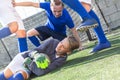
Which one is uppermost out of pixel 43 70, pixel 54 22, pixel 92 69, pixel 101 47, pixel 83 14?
pixel 83 14

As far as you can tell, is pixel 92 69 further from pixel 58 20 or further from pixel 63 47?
pixel 58 20

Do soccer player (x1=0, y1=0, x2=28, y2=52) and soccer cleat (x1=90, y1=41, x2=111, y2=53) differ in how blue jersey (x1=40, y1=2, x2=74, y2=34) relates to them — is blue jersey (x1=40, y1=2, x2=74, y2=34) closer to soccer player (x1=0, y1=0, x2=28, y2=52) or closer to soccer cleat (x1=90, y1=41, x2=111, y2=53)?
soccer player (x1=0, y1=0, x2=28, y2=52)

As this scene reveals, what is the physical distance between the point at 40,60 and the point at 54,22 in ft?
3.86

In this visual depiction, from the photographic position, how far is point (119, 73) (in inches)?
125

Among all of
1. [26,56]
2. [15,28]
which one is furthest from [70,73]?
[15,28]

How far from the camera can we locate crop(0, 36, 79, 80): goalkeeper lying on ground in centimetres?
424

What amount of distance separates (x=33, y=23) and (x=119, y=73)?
402cm

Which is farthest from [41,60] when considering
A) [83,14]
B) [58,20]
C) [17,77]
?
[58,20]

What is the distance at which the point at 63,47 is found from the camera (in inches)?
168

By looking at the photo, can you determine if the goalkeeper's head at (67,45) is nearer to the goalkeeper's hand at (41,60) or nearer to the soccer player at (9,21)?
the goalkeeper's hand at (41,60)

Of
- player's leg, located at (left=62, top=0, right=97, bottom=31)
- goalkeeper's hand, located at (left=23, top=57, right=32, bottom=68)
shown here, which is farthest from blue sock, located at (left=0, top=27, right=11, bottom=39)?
player's leg, located at (left=62, top=0, right=97, bottom=31)

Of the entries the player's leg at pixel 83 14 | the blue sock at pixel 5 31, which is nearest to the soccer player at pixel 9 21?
the blue sock at pixel 5 31

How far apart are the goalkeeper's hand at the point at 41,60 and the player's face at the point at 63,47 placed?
0.59ft

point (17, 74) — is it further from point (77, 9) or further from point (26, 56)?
point (77, 9)
